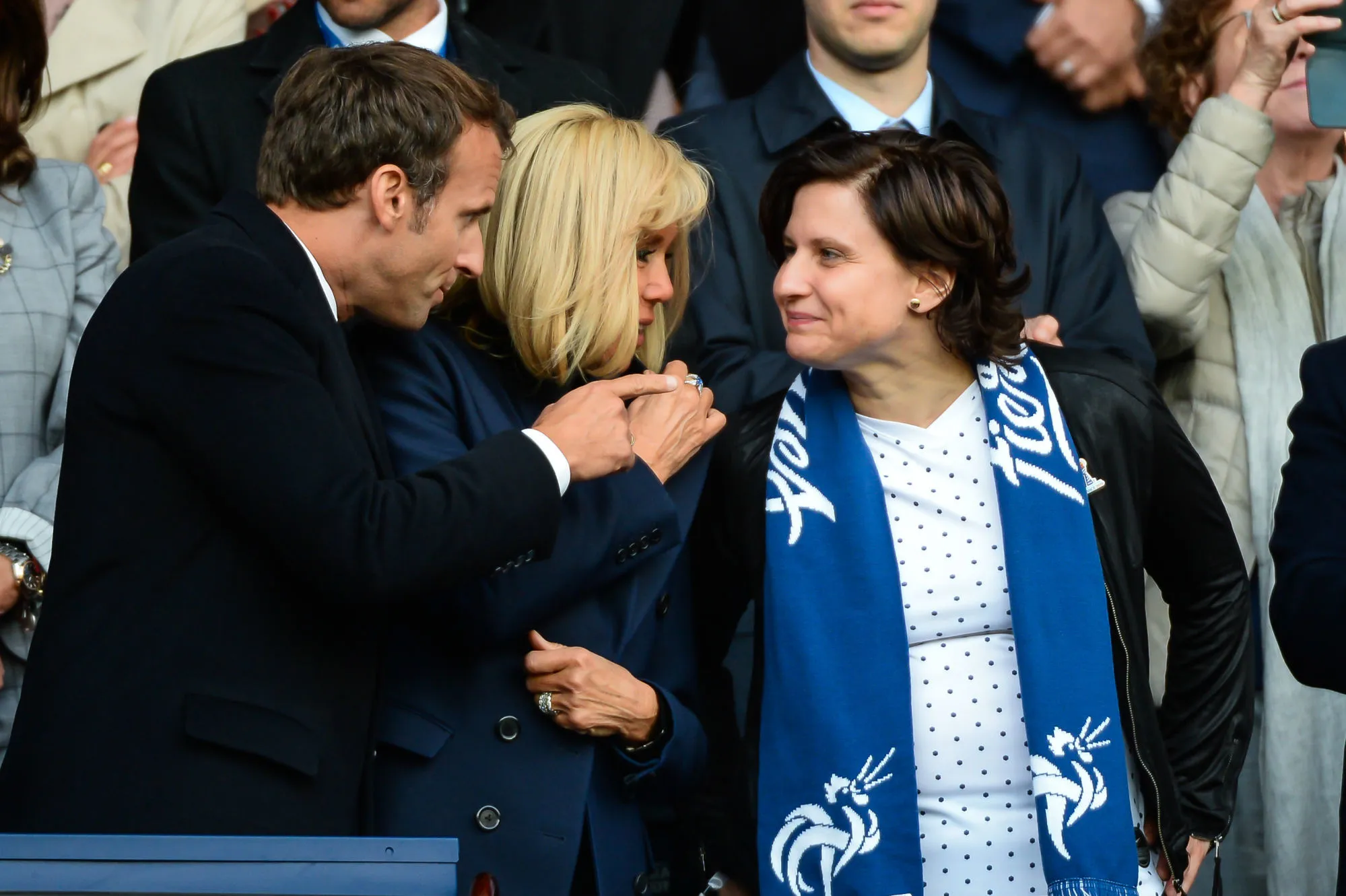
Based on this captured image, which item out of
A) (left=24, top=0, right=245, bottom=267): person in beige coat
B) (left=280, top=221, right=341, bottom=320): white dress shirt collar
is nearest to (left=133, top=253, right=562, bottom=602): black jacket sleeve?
(left=280, top=221, right=341, bottom=320): white dress shirt collar

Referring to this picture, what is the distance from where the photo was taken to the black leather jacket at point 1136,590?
2762mm

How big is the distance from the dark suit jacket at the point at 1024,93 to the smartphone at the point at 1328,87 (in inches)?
46.8

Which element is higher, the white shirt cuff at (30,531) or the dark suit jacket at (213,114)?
the dark suit jacket at (213,114)

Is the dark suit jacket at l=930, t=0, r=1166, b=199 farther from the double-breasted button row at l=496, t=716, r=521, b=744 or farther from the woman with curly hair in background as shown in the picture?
the double-breasted button row at l=496, t=716, r=521, b=744

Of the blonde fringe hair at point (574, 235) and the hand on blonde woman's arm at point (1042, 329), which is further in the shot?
the hand on blonde woman's arm at point (1042, 329)

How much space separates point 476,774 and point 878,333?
2.90ft

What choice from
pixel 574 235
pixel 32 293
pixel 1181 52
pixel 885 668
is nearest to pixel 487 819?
pixel 885 668

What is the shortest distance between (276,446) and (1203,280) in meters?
2.19

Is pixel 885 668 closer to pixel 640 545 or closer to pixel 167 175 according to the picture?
pixel 640 545

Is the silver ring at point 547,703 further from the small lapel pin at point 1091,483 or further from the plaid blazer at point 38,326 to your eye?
the plaid blazer at point 38,326

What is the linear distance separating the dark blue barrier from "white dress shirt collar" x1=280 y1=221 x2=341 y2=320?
2.95 ft

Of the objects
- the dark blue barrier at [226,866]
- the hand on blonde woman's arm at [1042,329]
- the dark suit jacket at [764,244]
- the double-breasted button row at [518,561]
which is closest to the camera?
the dark blue barrier at [226,866]

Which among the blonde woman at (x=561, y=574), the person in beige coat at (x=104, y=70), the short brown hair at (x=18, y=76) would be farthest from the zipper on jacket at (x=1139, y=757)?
the person in beige coat at (x=104, y=70)

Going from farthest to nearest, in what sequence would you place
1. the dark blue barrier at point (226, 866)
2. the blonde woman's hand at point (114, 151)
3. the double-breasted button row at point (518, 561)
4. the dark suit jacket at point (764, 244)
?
1. the blonde woman's hand at point (114, 151)
2. the dark suit jacket at point (764, 244)
3. the double-breasted button row at point (518, 561)
4. the dark blue barrier at point (226, 866)
